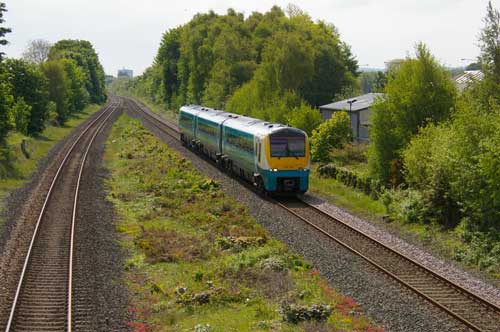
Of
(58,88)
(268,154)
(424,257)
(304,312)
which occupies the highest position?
(58,88)

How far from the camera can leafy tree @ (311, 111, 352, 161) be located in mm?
40656

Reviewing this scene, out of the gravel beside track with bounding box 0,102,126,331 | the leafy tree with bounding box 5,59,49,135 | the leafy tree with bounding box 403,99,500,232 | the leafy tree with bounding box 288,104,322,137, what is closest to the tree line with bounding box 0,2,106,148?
the leafy tree with bounding box 5,59,49,135

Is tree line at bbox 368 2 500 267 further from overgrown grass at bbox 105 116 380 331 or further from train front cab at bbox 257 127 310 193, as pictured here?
overgrown grass at bbox 105 116 380 331

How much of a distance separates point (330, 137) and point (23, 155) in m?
21.2

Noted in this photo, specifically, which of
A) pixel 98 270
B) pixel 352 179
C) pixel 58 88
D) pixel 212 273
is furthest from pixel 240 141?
pixel 58 88

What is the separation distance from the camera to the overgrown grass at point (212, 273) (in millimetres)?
14914

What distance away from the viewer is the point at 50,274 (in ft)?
61.0

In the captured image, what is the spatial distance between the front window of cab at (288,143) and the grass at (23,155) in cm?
1228

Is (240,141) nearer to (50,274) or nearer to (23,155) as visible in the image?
(50,274)

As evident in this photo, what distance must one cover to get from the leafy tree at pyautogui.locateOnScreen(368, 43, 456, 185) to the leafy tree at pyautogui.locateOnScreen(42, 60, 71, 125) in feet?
187

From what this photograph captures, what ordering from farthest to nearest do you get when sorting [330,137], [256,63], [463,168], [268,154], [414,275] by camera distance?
1. [256,63]
2. [330,137]
3. [268,154]
4. [463,168]
5. [414,275]

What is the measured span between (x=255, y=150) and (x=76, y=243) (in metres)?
11.8

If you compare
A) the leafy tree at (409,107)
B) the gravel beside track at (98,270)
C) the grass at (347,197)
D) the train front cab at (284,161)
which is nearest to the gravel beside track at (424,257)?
the grass at (347,197)

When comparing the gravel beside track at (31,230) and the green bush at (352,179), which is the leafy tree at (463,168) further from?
the gravel beside track at (31,230)
